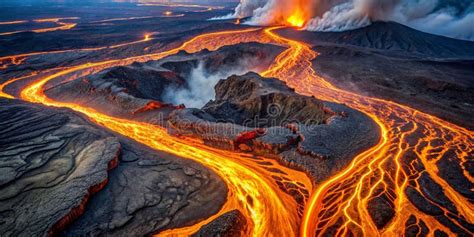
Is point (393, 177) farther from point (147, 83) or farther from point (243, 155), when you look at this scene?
point (147, 83)

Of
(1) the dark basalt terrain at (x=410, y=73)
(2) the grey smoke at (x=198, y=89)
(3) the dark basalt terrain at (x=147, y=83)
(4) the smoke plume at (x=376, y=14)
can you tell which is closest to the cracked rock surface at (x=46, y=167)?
(3) the dark basalt terrain at (x=147, y=83)

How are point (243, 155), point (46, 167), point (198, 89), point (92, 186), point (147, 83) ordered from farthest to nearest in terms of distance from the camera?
point (198, 89) → point (147, 83) → point (243, 155) → point (46, 167) → point (92, 186)

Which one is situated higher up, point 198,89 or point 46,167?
point 46,167

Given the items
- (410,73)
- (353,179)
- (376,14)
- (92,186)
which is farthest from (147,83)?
(376,14)

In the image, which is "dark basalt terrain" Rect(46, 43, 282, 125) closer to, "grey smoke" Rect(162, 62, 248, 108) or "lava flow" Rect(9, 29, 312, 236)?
"grey smoke" Rect(162, 62, 248, 108)

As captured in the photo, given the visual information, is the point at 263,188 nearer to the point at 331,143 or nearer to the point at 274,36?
the point at 331,143

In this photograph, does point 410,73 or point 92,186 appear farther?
point 410,73
